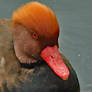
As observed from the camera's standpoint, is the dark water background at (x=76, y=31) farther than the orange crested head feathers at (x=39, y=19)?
Yes

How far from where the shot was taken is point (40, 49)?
2260 millimetres

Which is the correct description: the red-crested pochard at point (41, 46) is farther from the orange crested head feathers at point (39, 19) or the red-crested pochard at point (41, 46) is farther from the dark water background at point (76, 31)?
the dark water background at point (76, 31)

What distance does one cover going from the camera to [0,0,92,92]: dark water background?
312 centimetres

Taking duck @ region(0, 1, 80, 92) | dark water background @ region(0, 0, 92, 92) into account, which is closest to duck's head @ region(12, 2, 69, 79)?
duck @ region(0, 1, 80, 92)

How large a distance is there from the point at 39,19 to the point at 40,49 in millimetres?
231

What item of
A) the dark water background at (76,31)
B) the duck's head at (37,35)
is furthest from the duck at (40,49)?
the dark water background at (76,31)

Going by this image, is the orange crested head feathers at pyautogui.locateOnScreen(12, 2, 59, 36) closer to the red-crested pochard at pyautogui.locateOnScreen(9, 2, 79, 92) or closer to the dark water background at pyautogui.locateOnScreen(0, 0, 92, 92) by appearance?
the red-crested pochard at pyautogui.locateOnScreen(9, 2, 79, 92)

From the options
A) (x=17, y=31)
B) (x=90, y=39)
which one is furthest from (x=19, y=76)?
(x=90, y=39)

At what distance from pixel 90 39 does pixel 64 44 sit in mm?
271

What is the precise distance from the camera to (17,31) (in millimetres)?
2242

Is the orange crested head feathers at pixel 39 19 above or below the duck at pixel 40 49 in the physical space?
above

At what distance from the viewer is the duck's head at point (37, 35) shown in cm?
213

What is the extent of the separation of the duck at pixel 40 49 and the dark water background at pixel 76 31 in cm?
59

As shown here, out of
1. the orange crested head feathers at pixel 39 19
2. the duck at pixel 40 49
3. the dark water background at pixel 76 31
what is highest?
the orange crested head feathers at pixel 39 19
